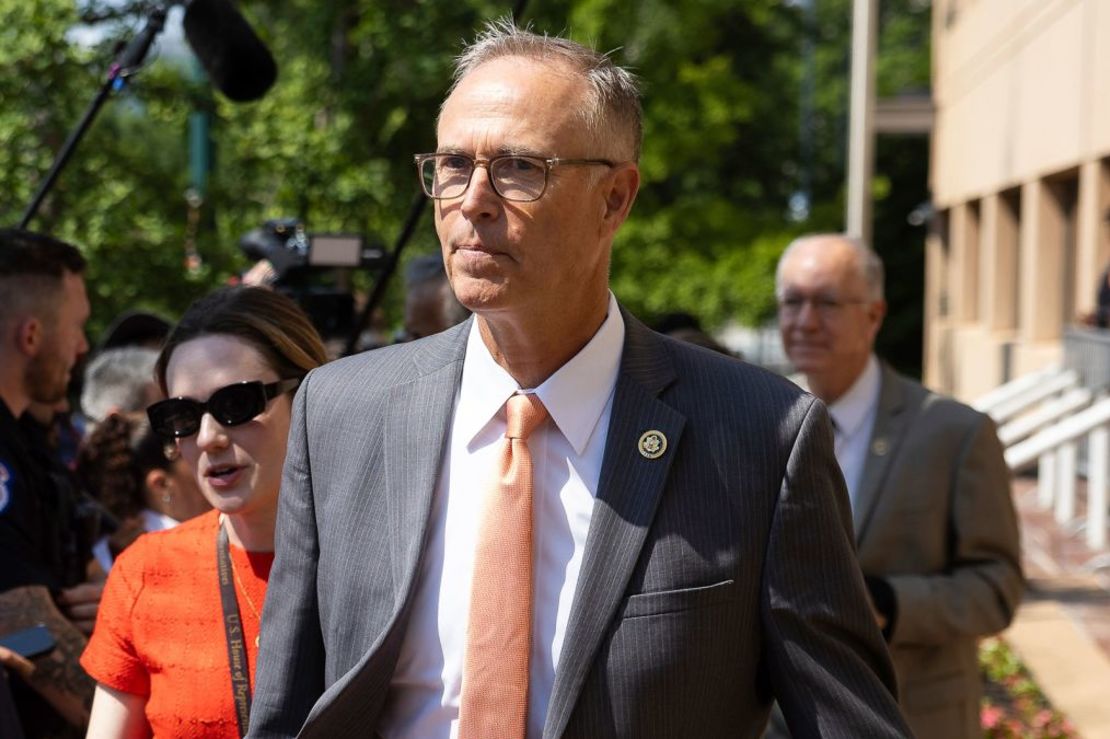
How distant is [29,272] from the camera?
4.17 metres

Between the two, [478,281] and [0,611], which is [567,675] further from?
[0,611]

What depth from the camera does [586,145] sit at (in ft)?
7.50

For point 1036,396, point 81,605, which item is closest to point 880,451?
point 81,605

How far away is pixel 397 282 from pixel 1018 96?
10.6m

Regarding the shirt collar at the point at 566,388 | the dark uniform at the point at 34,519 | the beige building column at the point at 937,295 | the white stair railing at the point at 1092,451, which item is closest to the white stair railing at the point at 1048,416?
the white stair railing at the point at 1092,451

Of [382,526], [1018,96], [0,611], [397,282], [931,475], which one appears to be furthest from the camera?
[1018,96]

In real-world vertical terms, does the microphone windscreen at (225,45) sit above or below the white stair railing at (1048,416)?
above

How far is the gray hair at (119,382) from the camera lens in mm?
5672

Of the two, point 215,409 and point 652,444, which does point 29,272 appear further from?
point 652,444

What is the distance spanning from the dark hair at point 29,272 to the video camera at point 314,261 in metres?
0.61

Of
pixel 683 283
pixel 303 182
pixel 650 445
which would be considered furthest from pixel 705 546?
pixel 683 283

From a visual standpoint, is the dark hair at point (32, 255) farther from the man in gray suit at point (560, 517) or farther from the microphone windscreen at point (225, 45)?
the man in gray suit at point (560, 517)

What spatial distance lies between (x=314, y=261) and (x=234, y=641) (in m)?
1.80

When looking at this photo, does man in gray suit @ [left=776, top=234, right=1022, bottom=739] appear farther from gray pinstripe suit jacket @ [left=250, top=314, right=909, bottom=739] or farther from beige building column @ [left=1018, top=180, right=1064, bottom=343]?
beige building column @ [left=1018, top=180, right=1064, bottom=343]
